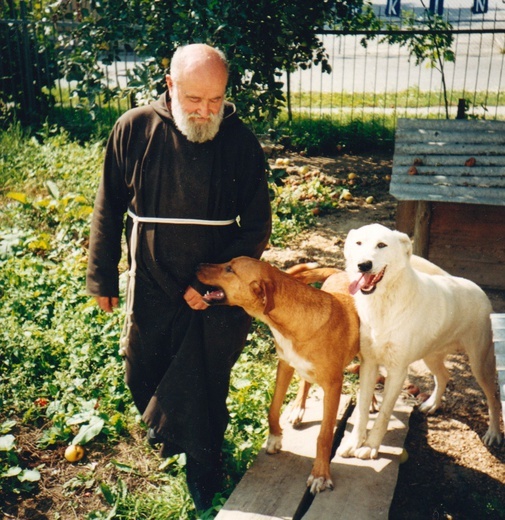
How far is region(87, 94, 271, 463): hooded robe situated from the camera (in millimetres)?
3617

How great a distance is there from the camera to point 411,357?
3.96m

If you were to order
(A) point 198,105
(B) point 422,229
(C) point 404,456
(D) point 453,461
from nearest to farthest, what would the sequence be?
(A) point 198,105 < (C) point 404,456 < (D) point 453,461 < (B) point 422,229

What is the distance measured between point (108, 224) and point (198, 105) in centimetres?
87

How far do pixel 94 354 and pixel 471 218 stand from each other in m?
3.68

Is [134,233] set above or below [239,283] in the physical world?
above

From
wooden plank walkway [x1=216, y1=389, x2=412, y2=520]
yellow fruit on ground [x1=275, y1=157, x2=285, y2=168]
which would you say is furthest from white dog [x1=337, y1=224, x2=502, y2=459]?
yellow fruit on ground [x1=275, y1=157, x2=285, y2=168]

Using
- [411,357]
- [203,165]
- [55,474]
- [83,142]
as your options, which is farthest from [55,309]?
[83,142]

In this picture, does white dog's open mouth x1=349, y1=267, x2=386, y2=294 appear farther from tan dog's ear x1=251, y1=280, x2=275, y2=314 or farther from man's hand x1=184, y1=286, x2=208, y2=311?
man's hand x1=184, y1=286, x2=208, y2=311

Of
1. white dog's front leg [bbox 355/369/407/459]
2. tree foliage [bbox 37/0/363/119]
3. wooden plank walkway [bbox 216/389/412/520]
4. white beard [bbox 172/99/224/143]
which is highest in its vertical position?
tree foliage [bbox 37/0/363/119]

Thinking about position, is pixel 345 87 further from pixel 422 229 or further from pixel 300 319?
pixel 300 319

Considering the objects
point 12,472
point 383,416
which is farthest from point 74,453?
point 383,416

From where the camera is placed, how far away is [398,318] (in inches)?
152

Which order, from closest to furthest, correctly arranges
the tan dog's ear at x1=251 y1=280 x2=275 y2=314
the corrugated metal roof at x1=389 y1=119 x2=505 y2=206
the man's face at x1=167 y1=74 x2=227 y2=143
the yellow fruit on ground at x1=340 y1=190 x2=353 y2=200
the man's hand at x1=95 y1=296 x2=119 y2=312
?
the man's face at x1=167 y1=74 x2=227 y2=143 < the tan dog's ear at x1=251 y1=280 x2=275 y2=314 < the man's hand at x1=95 y1=296 x2=119 y2=312 < the corrugated metal roof at x1=389 y1=119 x2=505 y2=206 < the yellow fruit on ground at x1=340 y1=190 x2=353 y2=200

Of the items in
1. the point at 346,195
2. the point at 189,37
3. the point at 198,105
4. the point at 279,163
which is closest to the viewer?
A: the point at 198,105
